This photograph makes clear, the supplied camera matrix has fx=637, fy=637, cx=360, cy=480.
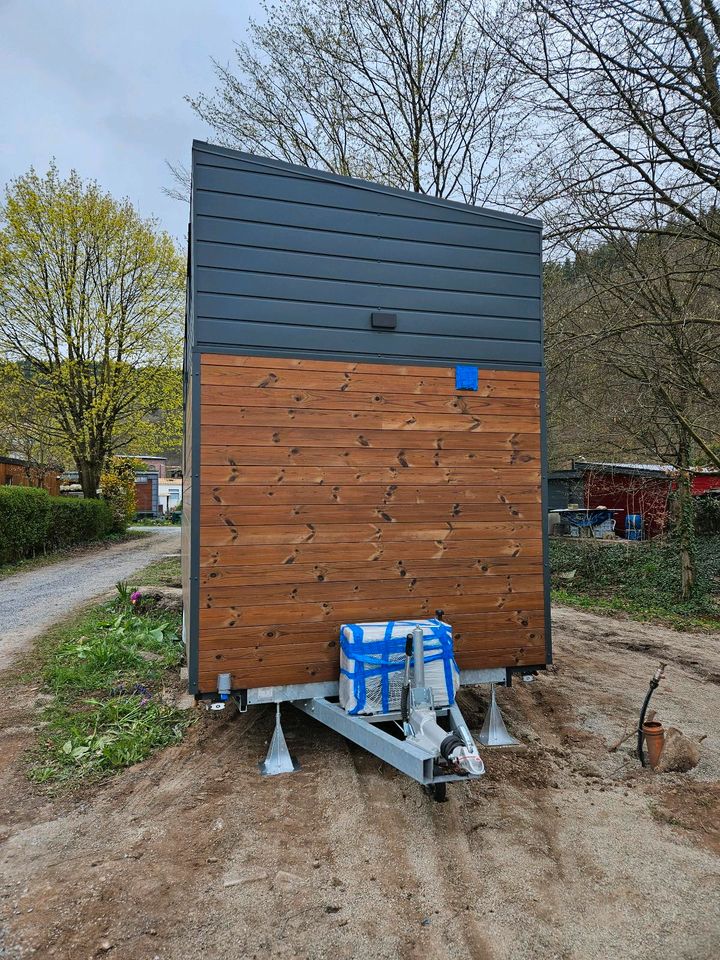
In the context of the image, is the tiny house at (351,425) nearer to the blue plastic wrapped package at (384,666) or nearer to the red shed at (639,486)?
→ the blue plastic wrapped package at (384,666)

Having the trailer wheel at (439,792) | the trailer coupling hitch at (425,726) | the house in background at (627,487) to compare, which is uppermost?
the house in background at (627,487)

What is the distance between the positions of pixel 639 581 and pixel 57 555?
42.2 feet

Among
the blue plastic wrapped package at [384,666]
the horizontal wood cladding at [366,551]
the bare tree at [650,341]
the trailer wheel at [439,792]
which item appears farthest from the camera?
the bare tree at [650,341]

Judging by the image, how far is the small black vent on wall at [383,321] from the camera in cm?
409

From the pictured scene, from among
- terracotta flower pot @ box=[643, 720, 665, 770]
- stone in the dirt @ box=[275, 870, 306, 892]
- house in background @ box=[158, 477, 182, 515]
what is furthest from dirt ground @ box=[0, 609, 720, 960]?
house in background @ box=[158, 477, 182, 515]

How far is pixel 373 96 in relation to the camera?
11.5 meters

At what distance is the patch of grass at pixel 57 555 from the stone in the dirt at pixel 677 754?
1141cm

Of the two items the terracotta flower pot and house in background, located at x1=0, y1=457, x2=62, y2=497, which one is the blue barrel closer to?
the terracotta flower pot

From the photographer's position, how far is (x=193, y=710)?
4.84 m

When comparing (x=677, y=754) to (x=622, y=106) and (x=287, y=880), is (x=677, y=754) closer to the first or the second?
(x=287, y=880)

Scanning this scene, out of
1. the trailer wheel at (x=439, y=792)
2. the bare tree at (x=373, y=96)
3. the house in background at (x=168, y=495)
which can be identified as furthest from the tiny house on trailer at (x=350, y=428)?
the house in background at (x=168, y=495)

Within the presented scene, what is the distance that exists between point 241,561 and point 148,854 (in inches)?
60.0

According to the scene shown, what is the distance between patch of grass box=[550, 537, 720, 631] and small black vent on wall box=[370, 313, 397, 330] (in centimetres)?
701

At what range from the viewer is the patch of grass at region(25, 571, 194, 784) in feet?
13.2
